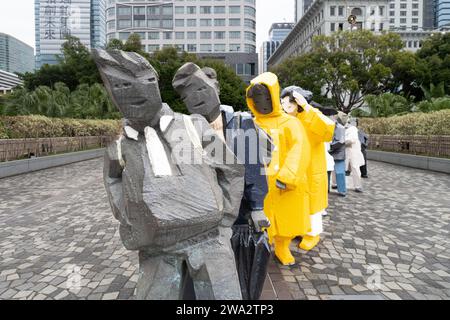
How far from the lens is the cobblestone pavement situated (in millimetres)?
3330

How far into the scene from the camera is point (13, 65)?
61094 mm

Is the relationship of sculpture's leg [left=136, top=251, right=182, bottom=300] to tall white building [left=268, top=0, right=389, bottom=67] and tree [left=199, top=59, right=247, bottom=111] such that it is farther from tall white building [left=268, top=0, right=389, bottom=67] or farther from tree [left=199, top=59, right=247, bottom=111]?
tall white building [left=268, top=0, right=389, bottom=67]

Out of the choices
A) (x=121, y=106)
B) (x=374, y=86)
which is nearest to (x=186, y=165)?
(x=121, y=106)

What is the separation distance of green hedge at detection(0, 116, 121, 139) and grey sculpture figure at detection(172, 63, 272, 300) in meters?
8.77

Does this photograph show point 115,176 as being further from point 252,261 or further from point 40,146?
point 40,146

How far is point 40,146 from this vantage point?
13.2m

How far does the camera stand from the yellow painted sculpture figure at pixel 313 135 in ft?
13.3

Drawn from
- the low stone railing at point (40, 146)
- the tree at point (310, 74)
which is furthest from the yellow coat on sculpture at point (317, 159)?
the tree at point (310, 74)

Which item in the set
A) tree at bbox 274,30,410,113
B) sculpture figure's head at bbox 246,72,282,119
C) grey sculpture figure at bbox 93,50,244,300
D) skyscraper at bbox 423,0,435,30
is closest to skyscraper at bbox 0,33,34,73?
tree at bbox 274,30,410,113

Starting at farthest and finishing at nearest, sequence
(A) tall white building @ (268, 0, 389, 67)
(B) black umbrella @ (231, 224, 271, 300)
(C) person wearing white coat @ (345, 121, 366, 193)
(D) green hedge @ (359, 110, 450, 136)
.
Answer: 1. (A) tall white building @ (268, 0, 389, 67)
2. (D) green hedge @ (359, 110, 450, 136)
3. (C) person wearing white coat @ (345, 121, 366, 193)
4. (B) black umbrella @ (231, 224, 271, 300)

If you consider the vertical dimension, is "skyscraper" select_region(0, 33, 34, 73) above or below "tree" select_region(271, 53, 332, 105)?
above

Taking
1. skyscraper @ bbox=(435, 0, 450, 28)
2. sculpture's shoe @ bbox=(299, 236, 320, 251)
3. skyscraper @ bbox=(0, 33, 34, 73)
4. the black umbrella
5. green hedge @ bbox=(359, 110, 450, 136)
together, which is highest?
skyscraper @ bbox=(435, 0, 450, 28)

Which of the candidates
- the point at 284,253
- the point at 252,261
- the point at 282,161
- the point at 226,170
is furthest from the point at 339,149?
the point at 226,170
